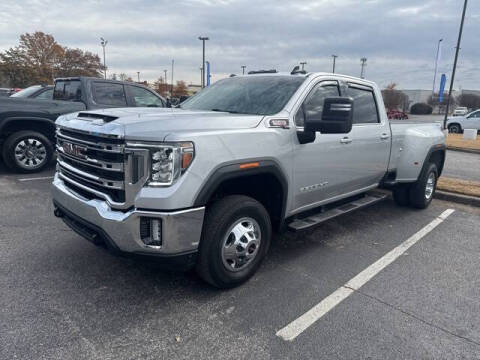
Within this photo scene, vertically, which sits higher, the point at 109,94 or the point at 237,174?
the point at 109,94

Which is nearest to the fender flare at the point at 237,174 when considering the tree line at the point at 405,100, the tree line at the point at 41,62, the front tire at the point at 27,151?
the front tire at the point at 27,151

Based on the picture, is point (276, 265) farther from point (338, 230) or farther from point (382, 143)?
point (382, 143)

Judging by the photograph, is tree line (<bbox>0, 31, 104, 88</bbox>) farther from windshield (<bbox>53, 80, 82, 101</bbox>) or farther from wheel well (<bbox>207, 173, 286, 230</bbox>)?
wheel well (<bbox>207, 173, 286, 230</bbox>)

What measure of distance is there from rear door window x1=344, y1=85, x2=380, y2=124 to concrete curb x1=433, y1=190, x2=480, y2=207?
280cm

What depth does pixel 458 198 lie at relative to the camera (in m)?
6.56

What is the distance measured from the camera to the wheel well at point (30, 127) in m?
7.01

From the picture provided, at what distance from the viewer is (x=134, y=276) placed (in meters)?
3.42

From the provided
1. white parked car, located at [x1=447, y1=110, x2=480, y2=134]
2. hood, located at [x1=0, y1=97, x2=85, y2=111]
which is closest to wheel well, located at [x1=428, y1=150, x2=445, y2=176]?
hood, located at [x1=0, y1=97, x2=85, y2=111]

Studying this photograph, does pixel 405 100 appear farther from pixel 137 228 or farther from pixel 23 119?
pixel 137 228

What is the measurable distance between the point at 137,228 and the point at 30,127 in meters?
5.95

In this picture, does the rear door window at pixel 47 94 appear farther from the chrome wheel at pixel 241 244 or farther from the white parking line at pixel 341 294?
the white parking line at pixel 341 294

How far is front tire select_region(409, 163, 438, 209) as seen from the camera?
19.1ft

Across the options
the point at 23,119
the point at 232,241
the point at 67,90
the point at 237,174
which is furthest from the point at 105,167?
the point at 67,90

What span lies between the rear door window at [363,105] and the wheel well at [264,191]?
1.70 m
